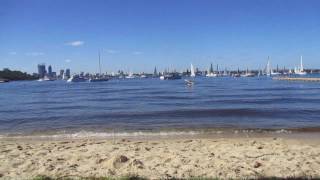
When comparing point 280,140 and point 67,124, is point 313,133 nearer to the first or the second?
point 280,140

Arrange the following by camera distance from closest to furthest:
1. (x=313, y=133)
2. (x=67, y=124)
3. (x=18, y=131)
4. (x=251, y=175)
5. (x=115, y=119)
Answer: (x=251, y=175)
(x=313, y=133)
(x=18, y=131)
(x=67, y=124)
(x=115, y=119)

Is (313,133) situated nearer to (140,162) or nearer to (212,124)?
A: (212,124)

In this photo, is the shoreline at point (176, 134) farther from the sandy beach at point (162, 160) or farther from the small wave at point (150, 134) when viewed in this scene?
the sandy beach at point (162, 160)

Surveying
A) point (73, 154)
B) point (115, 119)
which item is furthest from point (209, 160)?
point (115, 119)

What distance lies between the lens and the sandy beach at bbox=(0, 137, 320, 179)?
10461 mm

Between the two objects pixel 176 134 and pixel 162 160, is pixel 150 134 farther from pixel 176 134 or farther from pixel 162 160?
pixel 162 160

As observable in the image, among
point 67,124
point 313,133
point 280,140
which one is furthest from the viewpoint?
point 67,124

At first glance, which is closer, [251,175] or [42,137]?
[251,175]

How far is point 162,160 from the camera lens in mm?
12117

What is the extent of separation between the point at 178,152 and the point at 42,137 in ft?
27.6

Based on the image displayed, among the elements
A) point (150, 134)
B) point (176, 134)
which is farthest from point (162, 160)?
point (150, 134)

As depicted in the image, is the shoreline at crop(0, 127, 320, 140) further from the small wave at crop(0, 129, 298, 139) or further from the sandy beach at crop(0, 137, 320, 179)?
the sandy beach at crop(0, 137, 320, 179)

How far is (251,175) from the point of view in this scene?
10.0 metres

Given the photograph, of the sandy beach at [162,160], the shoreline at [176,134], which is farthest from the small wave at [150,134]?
the sandy beach at [162,160]
